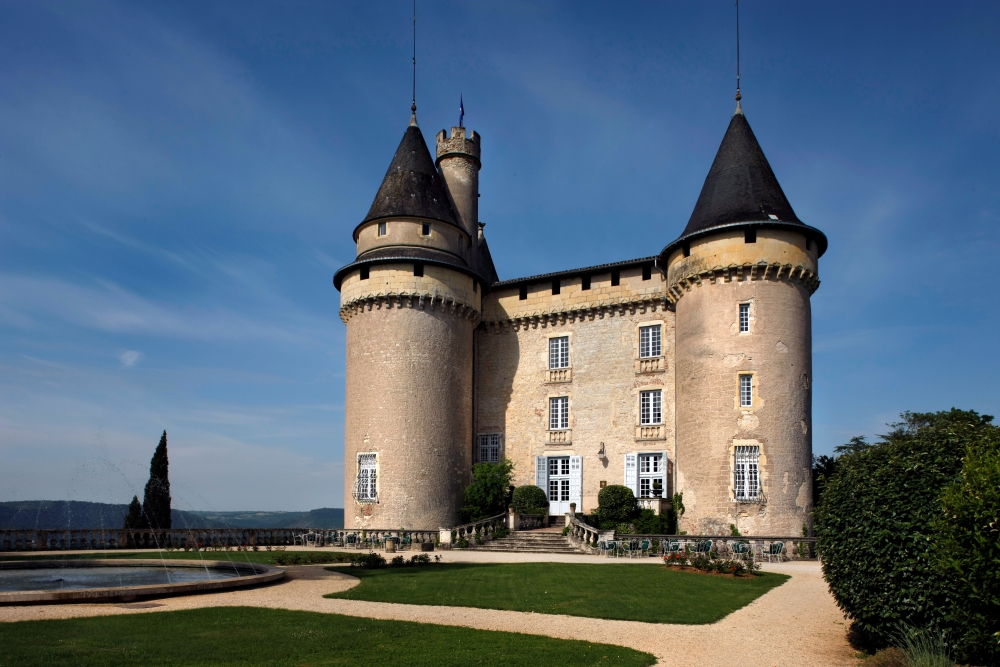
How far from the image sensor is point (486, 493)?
32.6 meters

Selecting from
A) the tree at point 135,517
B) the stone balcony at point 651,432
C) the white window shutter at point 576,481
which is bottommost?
the tree at point 135,517

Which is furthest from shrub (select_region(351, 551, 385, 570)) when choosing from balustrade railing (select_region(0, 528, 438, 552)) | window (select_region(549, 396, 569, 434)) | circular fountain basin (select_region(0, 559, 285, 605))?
window (select_region(549, 396, 569, 434))

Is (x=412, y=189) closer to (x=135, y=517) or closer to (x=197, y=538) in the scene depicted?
(x=197, y=538)

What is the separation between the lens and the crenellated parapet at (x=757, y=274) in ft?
94.0

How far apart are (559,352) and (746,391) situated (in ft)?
32.2

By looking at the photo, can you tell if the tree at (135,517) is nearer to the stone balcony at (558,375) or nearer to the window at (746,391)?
the stone balcony at (558,375)

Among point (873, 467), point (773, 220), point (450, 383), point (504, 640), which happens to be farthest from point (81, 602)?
point (773, 220)

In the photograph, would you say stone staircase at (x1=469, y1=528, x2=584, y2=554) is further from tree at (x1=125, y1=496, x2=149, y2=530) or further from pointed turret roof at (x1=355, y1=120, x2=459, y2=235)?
tree at (x1=125, y1=496, x2=149, y2=530)

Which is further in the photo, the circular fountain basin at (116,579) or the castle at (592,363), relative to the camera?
the castle at (592,363)

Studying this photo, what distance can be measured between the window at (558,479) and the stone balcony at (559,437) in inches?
26.2

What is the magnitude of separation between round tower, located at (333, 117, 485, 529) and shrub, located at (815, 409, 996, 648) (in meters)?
22.7

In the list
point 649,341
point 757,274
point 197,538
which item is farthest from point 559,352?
Answer: point 197,538

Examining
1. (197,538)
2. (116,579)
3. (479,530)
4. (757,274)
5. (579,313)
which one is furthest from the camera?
(579,313)

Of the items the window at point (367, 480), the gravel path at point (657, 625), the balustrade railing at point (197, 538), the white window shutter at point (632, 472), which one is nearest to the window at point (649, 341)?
the white window shutter at point (632, 472)
